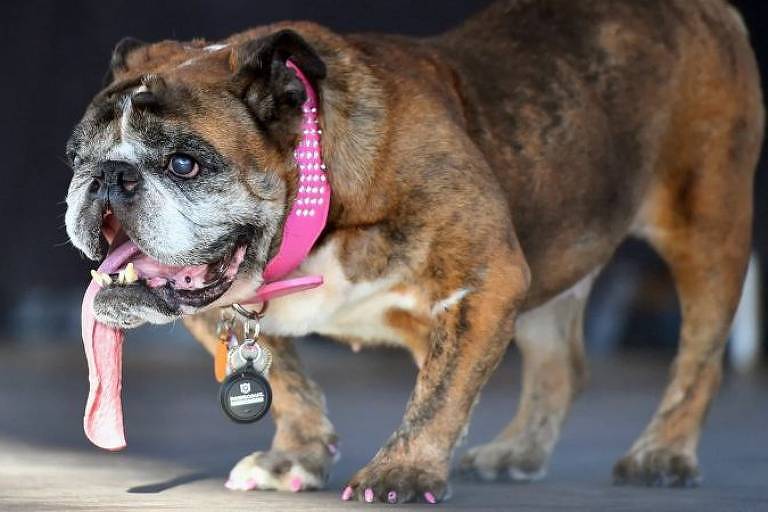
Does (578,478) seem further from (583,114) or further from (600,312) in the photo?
(600,312)

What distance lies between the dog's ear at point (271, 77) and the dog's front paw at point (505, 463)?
1404 mm

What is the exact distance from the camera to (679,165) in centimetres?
516

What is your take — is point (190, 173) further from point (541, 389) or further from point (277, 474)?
point (541, 389)

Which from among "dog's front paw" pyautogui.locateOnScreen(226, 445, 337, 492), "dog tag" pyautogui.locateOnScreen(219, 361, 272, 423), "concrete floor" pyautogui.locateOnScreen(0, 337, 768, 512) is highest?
"dog tag" pyautogui.locateOnScreen(219, 361, 272, 423)

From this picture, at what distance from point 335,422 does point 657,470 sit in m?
1.82

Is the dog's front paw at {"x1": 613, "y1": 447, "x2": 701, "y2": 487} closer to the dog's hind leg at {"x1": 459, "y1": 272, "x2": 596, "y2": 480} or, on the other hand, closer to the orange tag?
the dog's hind leg at {"x1": 459, "y1": 272, "x2": 596, "y2": 480}

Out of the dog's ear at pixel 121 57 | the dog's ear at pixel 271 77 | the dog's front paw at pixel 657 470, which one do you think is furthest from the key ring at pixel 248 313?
the dog's front paw at pixel 657 470

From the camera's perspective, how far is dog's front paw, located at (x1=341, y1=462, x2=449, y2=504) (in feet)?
12.7

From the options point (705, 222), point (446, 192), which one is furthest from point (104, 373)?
point (705, 222)

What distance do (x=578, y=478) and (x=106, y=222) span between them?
1616mm

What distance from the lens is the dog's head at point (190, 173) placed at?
3834 mm

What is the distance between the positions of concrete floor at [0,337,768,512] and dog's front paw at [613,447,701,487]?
68mm

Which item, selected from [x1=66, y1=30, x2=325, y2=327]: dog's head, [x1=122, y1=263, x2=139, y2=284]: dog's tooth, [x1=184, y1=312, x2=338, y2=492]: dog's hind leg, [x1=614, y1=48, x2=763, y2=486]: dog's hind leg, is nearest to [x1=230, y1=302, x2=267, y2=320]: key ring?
[x1=66, y1=30, x2=325, y2=327]: dog's head

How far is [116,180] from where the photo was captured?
12.6ft
